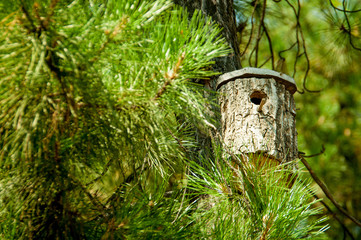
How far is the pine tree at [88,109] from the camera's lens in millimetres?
726

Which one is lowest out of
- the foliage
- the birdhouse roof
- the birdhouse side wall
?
the foliage

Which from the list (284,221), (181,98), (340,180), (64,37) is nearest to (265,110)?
(284,221)

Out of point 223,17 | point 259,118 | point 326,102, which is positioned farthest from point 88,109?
point 326,102

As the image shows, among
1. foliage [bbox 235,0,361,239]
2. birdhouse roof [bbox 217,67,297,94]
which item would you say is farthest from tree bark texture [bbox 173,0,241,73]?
foliage [bbox 235,0,361,239]

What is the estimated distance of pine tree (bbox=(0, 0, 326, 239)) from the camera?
0.73 m

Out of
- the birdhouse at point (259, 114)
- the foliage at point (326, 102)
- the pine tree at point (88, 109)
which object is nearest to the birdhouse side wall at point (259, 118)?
the birdhouse at point (259, 114)

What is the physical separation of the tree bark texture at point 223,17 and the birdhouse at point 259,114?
10.0 inches

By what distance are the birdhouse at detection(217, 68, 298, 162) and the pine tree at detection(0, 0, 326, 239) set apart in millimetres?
230

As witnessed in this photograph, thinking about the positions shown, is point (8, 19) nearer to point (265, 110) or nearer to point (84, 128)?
point (84, 128)

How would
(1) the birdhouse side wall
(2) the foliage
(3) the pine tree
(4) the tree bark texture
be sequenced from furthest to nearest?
(2) the foliage, (4) the tree bark texture, (1) the birdhouse side wall, (3) the pine tree

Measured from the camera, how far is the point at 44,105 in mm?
734

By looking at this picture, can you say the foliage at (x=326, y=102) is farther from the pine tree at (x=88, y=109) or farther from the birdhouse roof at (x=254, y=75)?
the pine tree at (x=88, y=109)

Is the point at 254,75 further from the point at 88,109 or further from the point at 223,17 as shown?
the point at 88,109

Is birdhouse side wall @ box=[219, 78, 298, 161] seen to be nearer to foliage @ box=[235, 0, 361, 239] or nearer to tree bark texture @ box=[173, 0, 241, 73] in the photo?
tree bark texture @ box=[173, 0, 241, 73]
